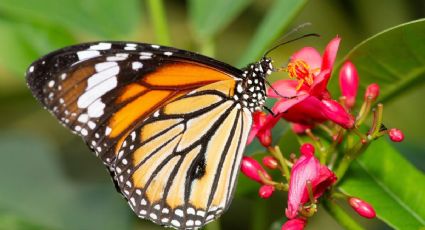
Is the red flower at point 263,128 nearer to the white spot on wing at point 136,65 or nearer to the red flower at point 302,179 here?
the red flower at point 302,179

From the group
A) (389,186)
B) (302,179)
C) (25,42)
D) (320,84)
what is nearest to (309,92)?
(320,84)

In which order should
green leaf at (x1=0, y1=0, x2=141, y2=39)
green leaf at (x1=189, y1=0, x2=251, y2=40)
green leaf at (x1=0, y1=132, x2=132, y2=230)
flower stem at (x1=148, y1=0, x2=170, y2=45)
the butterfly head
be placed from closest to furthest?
1. the butterfly head
2. flower stem at (x1=148, y1=0, x2=170, y2=45)
3. green leaf at (x1=0, y1=0, x2=141, y2=39)
4. green leaf at (x1=189, y1=0, x2=251, y2=40)
5. green leaf at (x1=0, y1=132, x2=132, y2=230)

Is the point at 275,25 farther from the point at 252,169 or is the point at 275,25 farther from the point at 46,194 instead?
the point at 46,194

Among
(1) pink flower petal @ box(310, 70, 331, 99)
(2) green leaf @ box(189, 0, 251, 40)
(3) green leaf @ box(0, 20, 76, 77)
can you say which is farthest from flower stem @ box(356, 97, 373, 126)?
(3) green leaf @ box(0, 20, 76, 77)

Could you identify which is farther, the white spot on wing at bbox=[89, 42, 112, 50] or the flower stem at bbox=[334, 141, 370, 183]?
the white spot on wing at bbox=[89, 42, 112, 50]

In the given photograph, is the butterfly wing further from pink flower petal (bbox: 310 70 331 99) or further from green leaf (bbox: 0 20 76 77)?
green leaf (bbox: 0 20 76 77)

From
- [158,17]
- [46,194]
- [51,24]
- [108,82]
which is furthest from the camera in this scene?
[46,194]

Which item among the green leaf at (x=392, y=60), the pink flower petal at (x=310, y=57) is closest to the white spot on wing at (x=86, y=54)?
the pink flower petal at (x=310, y=57)

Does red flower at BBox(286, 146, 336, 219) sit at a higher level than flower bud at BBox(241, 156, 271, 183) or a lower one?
lower
